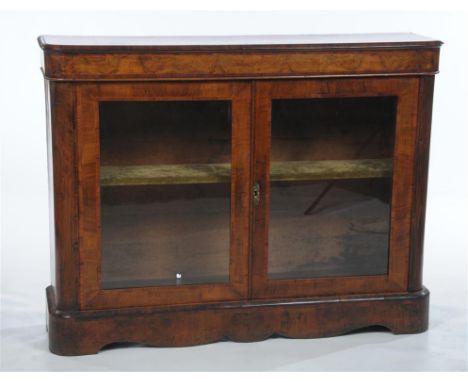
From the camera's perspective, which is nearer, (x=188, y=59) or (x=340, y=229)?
(x=188, y=59)

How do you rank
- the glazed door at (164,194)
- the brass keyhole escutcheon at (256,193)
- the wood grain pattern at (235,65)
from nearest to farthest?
the wood grain pattern at (235,65), the glazed door at (164,194), the brass keyhole escutcheon at (256,193)

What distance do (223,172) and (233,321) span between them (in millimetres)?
502

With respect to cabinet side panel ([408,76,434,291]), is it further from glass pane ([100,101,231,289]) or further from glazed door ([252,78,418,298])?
glass pane ([100,101,231,289])

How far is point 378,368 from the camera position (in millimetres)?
4043

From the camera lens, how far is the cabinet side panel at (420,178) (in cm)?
423

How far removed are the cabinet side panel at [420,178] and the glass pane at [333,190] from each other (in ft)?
0.29

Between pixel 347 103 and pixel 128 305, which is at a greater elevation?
pixel 347 103

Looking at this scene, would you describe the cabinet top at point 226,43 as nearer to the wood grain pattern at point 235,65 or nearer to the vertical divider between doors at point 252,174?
the wood grain pattern at point 235,65

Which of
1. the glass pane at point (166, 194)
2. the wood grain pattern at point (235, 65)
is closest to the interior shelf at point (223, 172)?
the glass pane at point (166, 194)

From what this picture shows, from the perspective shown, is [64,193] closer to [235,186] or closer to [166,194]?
[166,194]

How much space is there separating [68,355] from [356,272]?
1019 millimetres

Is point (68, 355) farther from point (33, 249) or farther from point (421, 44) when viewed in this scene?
point (421, 44)

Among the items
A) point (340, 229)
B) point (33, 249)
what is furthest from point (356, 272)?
point (33, 249)
